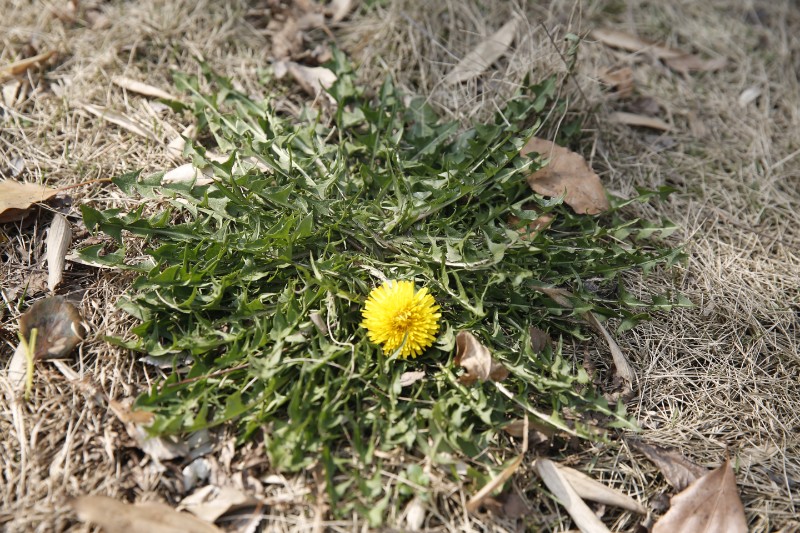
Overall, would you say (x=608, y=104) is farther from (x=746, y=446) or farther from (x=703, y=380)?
(x=746, y=446)

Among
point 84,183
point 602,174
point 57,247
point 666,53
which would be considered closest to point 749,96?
point 666,53

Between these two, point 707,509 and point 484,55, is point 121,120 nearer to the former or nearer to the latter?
point 484,55

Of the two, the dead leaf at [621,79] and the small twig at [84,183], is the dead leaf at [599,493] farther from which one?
the small twig at [84,183]

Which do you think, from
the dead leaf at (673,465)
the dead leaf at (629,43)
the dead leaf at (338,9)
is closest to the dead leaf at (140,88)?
→ the dead leaf at (338,9)

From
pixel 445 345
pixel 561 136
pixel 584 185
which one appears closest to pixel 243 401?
pixel 445 345

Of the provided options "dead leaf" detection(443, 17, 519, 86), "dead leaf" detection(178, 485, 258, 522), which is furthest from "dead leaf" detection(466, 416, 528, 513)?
"dead leaf" detection(443, 17, 519, 86)

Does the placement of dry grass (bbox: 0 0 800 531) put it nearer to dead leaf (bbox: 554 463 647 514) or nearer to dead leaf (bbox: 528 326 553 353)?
dead leaf (bbox: 554 463 647 514)
